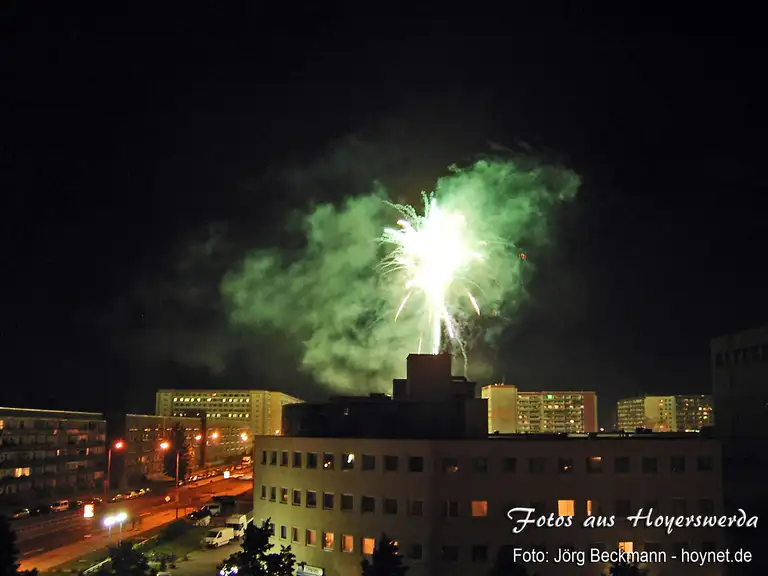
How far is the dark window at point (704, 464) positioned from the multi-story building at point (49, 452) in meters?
55.5

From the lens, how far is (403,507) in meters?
35.7

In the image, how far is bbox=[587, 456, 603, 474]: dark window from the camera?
35.7 m

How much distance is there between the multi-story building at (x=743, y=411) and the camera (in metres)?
49.3

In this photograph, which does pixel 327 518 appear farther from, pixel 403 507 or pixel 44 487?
pixel 44 487

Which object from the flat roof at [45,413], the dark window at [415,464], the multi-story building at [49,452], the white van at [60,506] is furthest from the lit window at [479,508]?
the flat roof at [45,413]

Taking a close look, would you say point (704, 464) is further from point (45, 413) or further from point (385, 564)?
point (45, 413)

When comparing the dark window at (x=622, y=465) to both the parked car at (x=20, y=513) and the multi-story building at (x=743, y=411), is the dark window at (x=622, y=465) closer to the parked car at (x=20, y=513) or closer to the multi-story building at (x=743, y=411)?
the multi-story building at (x=743, y=411)

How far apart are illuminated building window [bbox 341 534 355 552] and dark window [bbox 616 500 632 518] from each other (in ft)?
45.1

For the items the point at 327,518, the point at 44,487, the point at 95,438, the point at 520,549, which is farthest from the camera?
the point at 95,438

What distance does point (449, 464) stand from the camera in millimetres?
35625

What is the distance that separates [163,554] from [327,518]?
10.3 m

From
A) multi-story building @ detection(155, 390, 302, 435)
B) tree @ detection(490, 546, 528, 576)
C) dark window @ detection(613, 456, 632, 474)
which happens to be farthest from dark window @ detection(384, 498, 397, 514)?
multi-story building @ detection(155, 390, 302, 435)

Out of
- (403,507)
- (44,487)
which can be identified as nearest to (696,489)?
(403,507)

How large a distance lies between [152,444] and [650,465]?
71.9 m
